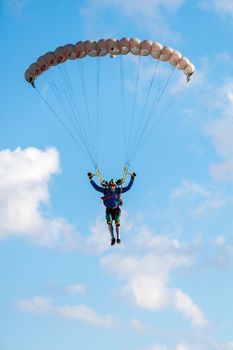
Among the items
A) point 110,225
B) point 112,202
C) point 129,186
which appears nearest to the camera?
point 129,186

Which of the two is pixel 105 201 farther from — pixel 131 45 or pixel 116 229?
pixel 131 45

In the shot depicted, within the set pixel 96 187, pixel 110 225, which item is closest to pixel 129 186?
pixel 96 187

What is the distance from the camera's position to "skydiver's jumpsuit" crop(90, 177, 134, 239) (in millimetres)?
34906

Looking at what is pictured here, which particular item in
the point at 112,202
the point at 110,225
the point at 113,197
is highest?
the point at 113,197

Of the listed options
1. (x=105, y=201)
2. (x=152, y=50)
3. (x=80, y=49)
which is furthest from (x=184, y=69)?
(x=105, y=201)

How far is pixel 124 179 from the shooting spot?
34969mm

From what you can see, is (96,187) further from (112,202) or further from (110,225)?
(110,225)

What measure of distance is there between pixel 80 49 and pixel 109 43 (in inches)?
51.8

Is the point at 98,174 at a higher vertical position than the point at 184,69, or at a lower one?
lower

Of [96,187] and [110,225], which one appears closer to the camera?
[96,187]

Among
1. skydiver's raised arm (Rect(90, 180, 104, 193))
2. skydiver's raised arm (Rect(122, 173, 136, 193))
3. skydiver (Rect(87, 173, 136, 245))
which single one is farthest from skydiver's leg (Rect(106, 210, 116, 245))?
skydiver's raised arm (Rect(122, 173, 136, 193))

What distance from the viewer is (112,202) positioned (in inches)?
1377

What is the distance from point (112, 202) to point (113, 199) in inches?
5.5

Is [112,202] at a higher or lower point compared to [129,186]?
lower
